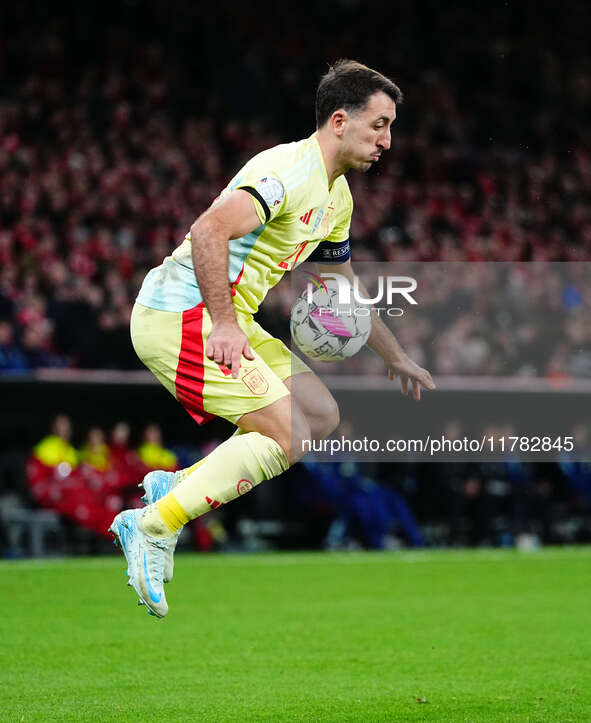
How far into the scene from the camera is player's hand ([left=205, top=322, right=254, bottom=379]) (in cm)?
462

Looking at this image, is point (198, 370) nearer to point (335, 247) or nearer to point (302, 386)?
point (302, 386)

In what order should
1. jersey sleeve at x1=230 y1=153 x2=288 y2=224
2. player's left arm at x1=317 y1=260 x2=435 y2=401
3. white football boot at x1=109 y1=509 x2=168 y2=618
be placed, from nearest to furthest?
jersey sleeve at x1=230 y1=153 x2=288 y2=224
white football boot at x1=109 y1=509 x2=168 y2=618
player's left arm at x1=317 y1=260 x2=435 y2=401

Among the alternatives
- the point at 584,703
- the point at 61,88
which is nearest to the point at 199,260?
the point at 584,703

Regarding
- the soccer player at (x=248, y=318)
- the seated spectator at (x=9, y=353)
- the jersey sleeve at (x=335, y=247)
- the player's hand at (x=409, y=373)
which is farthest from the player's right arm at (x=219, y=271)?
the seated spectator at (x=9, y=353)

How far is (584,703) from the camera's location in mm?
5613

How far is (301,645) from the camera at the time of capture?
771 cm

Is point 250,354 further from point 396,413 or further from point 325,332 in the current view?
point 396,413

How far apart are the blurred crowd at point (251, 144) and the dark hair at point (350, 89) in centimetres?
879

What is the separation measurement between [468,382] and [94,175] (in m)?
7.38

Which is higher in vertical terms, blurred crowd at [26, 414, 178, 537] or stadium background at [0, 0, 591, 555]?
stadium background at [0, 0, 591, 555]

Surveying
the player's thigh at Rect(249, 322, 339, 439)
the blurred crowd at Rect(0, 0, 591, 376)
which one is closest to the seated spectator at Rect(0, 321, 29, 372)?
the blurred crowd at Rect(0, 0, 591, 376)

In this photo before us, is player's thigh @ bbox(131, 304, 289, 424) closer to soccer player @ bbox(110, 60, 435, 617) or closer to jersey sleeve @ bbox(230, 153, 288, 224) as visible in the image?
soccer player @ bbox(110, 60, 435, 617)

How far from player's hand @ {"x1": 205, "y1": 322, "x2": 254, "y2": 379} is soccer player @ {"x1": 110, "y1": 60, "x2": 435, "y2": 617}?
260mm

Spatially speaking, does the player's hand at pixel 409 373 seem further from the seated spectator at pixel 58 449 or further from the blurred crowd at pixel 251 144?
the seated spectator at pixel 58 449
